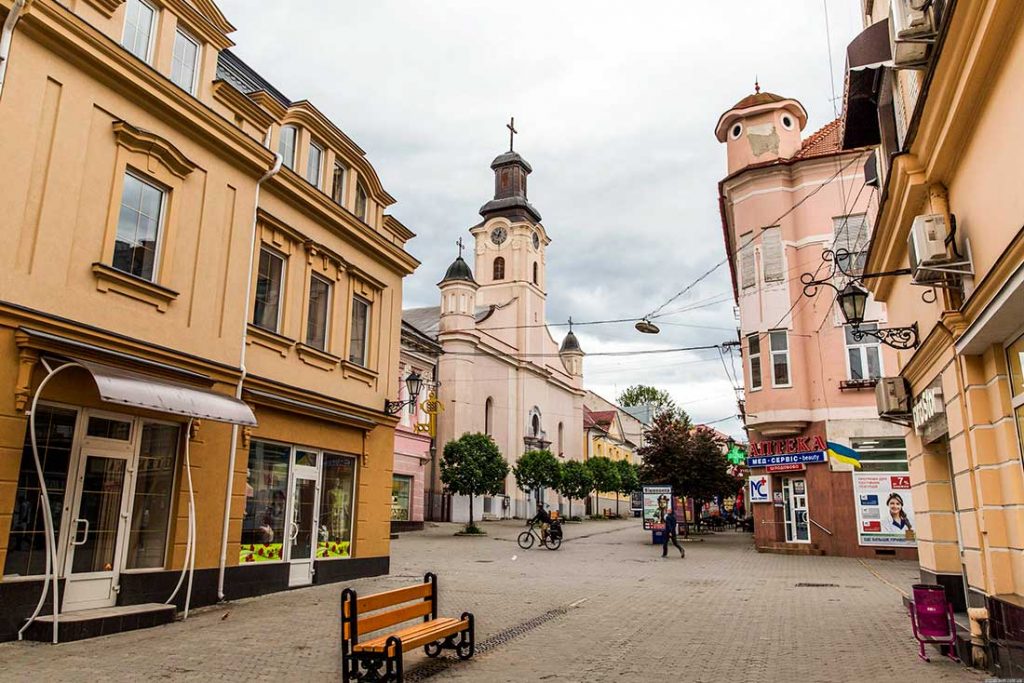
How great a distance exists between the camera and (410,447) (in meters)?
34.9

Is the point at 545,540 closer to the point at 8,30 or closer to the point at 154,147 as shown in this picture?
the point at 154,147

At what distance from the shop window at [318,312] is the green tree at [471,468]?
1934cm

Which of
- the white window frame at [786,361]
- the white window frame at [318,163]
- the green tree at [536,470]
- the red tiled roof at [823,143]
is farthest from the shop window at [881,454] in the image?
the green tree at [536,470]

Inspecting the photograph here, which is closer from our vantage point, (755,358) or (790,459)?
(790,459)

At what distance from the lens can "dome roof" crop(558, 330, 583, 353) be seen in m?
63.2

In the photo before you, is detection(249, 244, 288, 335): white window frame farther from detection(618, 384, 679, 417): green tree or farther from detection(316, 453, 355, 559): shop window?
detection(618, 384, 679, 417): green tree

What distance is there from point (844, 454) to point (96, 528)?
20.4 metres

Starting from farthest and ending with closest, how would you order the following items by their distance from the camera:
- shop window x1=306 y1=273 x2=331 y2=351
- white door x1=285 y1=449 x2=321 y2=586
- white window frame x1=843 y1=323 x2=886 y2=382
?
white window frame x1=843 y1=323 x2=886 y2=382 → shop window x1=306 y1=273 x2=331 y2=351 → white door x1=285 y1=449 x2=321 y2=586

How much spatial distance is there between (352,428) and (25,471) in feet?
22.8

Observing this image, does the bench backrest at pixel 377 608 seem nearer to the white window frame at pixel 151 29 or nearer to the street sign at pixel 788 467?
the white window frame at pixel 151 29

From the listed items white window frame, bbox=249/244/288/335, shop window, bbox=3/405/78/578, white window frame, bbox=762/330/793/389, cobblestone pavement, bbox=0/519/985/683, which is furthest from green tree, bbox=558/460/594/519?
shop window, bbox=3/405/78/578

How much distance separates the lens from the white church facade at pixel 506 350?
45.0m

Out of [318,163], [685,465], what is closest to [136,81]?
[318,163]

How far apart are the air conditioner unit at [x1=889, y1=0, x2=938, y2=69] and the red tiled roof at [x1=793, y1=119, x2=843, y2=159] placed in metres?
18.8
